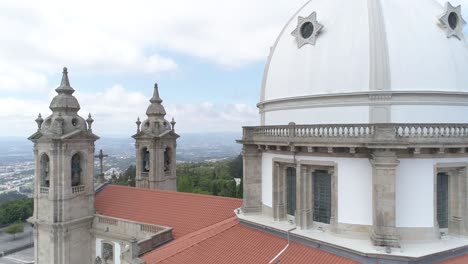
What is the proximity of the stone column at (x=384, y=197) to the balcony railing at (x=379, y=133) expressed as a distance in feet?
2.10

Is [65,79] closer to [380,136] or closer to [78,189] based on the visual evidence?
[78,189]

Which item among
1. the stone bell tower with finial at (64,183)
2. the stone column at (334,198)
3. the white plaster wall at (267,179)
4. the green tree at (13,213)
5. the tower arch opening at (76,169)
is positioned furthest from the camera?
the green tree at (13,213)

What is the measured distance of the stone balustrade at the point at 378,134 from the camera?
13656mm

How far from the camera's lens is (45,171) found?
25.4 meters

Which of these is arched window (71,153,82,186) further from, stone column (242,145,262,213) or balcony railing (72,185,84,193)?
stone column (242,145,262,213)

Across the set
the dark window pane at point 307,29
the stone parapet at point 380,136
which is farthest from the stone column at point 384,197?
the dark window pane at point 307,29

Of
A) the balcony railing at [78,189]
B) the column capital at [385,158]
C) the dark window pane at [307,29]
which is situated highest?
the dark window pane at [307,29]

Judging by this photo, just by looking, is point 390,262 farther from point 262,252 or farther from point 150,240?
point 150,240

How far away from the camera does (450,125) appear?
14250 mm

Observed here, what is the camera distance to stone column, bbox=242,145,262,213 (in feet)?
62.8

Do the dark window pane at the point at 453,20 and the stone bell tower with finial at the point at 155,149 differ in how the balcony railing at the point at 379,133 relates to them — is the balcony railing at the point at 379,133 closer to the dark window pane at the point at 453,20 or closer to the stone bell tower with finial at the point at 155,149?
the dark window pane at the point at 453,20

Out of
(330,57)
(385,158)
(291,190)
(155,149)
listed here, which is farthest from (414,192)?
(155,149)

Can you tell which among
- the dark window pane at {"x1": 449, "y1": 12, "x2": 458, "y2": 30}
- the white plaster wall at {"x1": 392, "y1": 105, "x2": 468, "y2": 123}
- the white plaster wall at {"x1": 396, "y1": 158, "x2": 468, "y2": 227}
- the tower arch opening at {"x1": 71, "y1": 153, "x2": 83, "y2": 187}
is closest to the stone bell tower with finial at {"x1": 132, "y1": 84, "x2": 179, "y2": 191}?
the tower arch opening at {"x1": 71, "y1": 153, "x2": 83, "y2": 187}

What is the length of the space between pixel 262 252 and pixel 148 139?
1874 centimetres
